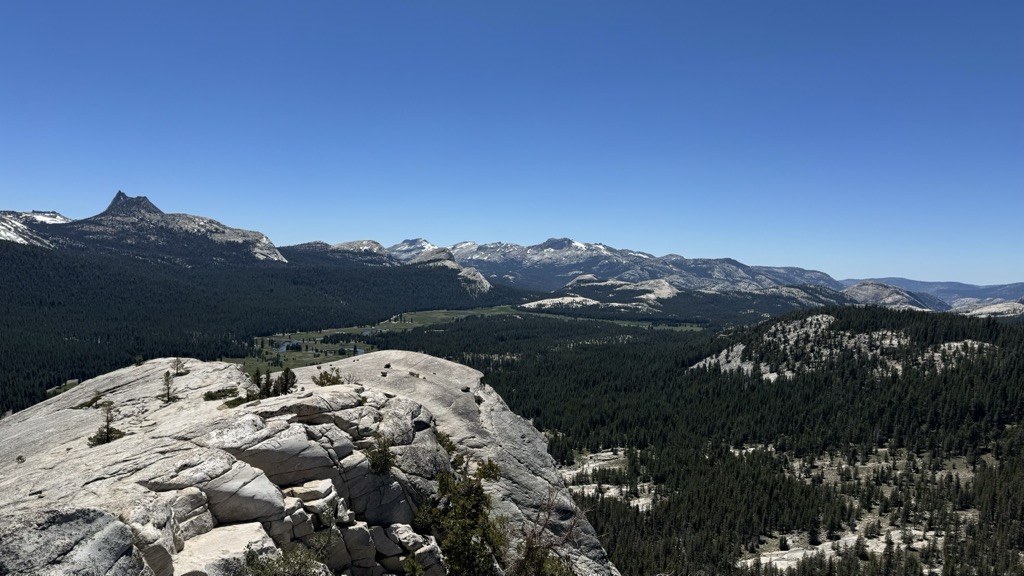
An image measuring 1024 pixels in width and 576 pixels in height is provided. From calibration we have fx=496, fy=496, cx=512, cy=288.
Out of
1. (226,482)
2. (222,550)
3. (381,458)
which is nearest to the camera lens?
(222,550)

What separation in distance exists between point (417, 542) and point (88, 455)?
2241 centimetres

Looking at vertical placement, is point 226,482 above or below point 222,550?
above

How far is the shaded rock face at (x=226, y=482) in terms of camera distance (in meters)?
21.3

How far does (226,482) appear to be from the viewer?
2841 cm

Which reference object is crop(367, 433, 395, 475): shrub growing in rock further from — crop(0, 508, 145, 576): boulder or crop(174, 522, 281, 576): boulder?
crop(0, 508, 145, 576): boulder

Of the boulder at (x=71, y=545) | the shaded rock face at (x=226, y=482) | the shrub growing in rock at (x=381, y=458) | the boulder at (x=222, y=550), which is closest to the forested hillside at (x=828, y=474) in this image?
the shaded rock face at (x=226, y=482)

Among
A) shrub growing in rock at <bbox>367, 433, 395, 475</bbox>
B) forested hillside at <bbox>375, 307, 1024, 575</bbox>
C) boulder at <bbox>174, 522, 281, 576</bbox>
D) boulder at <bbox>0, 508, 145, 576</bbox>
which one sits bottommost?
forested hillside at <bbox>375, 307, 1024, 575</bbox>

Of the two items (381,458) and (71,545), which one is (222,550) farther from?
(381,458)

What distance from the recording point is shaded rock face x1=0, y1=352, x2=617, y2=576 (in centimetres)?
2128

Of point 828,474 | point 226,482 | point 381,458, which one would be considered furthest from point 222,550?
point 828,474

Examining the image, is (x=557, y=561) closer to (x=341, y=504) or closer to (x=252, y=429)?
(x=341, y=504)

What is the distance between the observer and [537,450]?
57.7 metres

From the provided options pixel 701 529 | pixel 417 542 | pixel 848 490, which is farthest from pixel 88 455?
pixel 848 490

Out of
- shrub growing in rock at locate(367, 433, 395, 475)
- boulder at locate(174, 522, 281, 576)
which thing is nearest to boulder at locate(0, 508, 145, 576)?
boulder at locate(174, 522, 281, 576)
